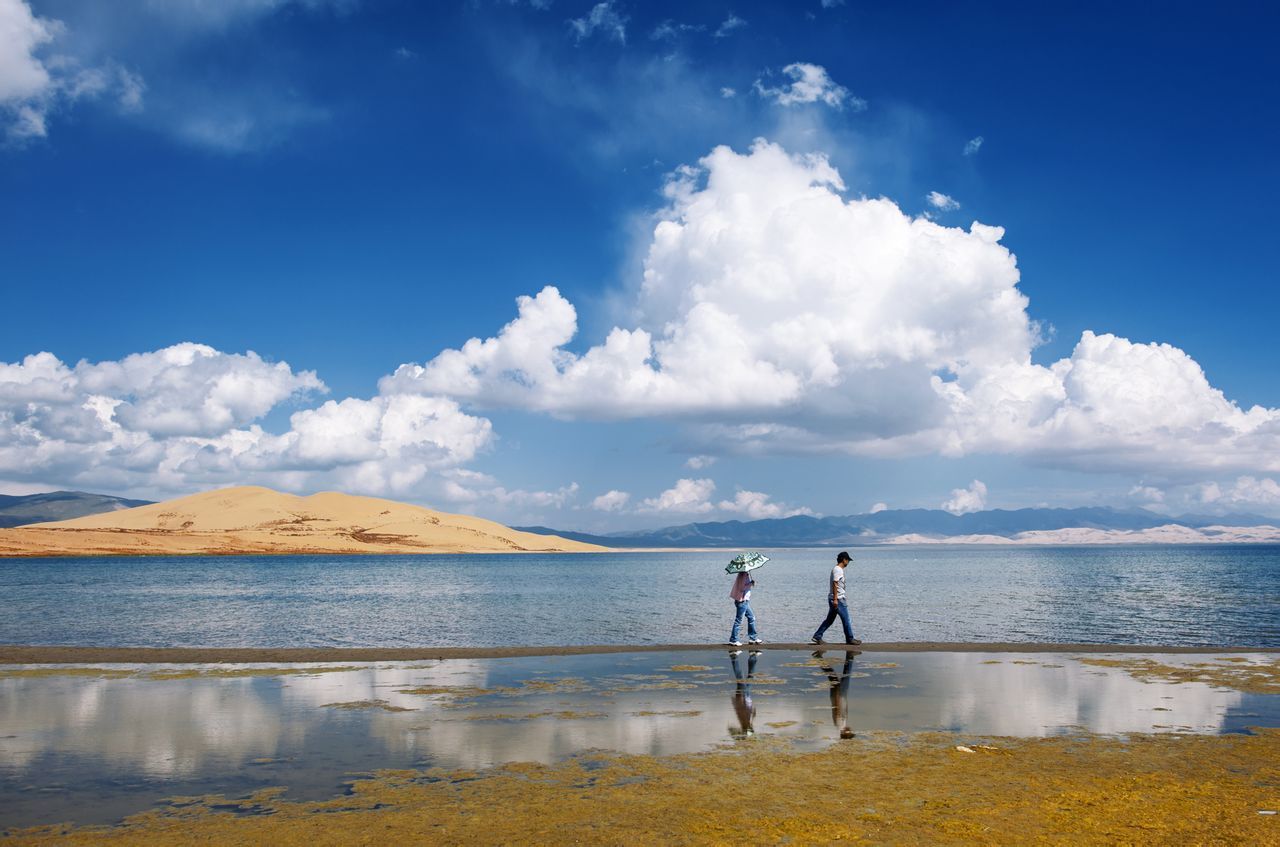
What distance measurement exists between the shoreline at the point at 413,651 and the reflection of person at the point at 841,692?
9.87 ft

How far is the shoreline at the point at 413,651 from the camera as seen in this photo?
23.7 metres

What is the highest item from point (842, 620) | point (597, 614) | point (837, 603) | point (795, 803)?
point (837, 603)

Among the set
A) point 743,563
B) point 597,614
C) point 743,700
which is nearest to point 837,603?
point 743,563

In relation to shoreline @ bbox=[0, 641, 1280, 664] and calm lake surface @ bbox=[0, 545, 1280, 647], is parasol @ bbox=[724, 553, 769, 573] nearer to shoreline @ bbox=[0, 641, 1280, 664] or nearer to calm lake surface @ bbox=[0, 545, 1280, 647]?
shoreline @ bbox=[0, 641, 1280, 664]

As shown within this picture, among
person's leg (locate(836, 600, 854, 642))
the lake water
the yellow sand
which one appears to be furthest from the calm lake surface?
the yellow sand

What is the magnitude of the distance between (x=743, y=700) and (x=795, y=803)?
7.00 meters

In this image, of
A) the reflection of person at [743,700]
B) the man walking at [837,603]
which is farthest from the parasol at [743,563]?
the reflection of person at [743,700]

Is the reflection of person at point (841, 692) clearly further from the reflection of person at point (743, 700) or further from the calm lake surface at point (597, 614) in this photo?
the calm lake surface at point (597, 614)

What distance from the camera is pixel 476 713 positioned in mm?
15570

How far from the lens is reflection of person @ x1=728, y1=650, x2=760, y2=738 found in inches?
551

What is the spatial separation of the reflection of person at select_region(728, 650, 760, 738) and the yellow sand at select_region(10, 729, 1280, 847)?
1502 mm

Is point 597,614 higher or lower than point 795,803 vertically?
lower

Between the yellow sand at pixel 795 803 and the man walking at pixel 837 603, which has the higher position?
the man walking at pixel 837 603

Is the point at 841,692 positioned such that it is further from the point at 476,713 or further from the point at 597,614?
the point at 597,614
